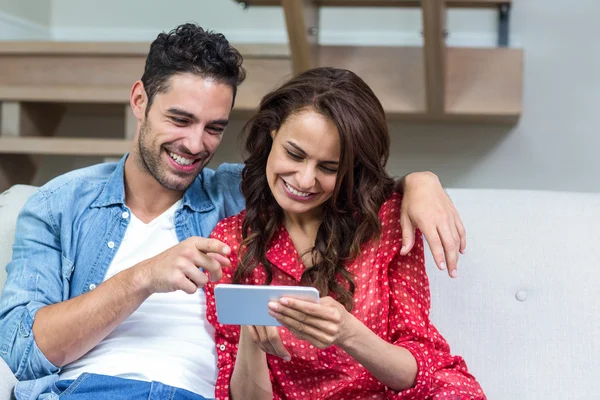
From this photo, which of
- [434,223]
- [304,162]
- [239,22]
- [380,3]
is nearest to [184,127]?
[304,162]

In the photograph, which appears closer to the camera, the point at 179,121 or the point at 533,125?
the point at 179,121

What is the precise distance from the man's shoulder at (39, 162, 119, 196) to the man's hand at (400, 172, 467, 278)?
69cm

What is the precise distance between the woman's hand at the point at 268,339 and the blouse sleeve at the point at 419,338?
0.21 metres

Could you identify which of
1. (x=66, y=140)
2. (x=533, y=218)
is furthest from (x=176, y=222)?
(x=66, y=140)

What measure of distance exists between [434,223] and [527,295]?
45 centimetres

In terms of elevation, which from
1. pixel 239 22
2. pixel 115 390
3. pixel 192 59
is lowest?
pixel 115 390

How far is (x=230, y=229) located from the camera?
5.36 ft

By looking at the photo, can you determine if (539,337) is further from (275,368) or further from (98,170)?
(98,170)

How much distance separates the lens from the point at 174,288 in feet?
Answer: 4.67

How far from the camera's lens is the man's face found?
→ 5.61 feet

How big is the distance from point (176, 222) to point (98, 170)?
24 centimetres

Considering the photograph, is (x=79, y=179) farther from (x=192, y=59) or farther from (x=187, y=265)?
(x=187, y=265)

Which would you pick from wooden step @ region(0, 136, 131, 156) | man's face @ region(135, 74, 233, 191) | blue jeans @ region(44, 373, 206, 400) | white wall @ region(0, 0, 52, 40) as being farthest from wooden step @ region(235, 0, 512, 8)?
blue jeans @ region(44, 373, 206, 400)

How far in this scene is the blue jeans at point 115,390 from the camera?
1502 millimetres
